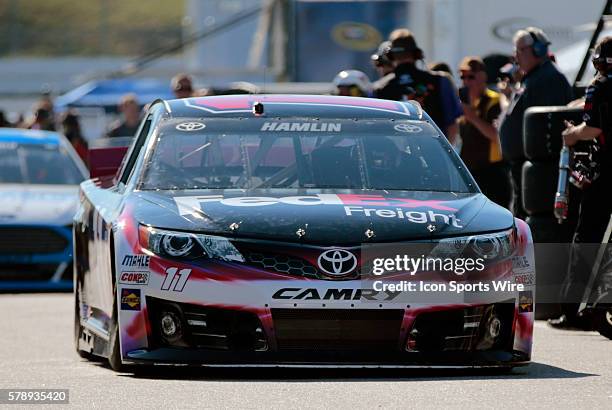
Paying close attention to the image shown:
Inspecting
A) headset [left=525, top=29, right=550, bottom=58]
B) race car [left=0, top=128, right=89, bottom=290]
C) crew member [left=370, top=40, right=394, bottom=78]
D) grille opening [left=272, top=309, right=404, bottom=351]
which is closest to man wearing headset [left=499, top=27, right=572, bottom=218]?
headset [left=525, top=29, right=550, bottom=58]

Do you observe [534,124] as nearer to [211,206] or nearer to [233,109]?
[233,109]

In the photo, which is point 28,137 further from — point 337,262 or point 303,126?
point 337,262

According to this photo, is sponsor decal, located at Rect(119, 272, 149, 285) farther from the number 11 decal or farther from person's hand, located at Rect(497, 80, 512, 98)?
person's hand, located at Rect(497, 80, 512, 98)

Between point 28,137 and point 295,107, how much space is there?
8651 mm

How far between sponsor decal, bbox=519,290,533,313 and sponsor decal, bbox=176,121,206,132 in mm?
1969

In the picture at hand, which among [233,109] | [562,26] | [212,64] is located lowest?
[212,64]

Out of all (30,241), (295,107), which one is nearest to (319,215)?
(295,107)

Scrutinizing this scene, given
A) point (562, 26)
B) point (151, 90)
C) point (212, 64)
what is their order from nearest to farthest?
point (562, 26)
point (151, 90)
point (212, 64)

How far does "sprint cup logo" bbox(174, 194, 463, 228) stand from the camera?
25.2 ft

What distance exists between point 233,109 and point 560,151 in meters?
2.86

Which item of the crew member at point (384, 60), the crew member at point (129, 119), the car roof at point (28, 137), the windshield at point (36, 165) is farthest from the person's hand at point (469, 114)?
the crew member at point (129, 119)

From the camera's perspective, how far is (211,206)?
25.4 ft

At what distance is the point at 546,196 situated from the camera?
11.1 m

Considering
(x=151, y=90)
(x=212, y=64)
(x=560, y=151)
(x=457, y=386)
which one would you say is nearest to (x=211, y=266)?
(x=457, y=386)
